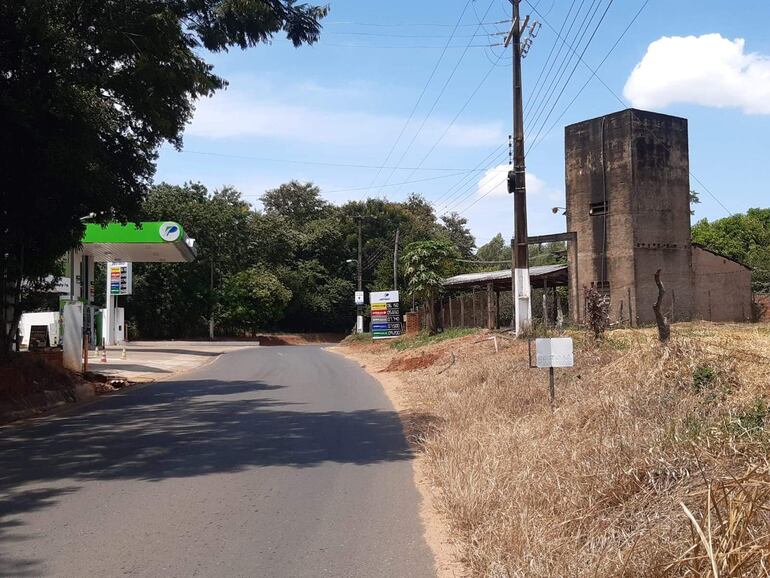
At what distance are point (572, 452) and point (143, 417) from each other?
963cm

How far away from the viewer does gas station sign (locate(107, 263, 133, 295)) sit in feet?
128

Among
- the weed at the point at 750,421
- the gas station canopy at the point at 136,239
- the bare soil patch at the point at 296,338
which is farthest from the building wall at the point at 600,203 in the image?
the bare soil patch at the point at 296,338

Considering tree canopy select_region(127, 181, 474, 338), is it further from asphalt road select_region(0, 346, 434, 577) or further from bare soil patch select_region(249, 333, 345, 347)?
asphalt road select_region(0, 346, 434, 577)

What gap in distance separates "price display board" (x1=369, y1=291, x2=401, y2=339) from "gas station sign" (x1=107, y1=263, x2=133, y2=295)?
46.4 feet

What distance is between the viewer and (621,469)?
5.50 m

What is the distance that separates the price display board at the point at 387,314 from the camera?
143ft

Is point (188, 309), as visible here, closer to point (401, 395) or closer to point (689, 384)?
point (401, 395)

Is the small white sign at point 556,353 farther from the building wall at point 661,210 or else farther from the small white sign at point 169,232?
the small white sign at point 169,232

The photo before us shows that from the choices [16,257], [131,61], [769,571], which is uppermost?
[131,61]

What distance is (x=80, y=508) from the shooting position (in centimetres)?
701

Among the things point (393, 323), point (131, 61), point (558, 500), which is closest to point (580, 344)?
point (558, 500)

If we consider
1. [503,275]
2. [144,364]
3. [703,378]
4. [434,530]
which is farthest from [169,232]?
[434,530]

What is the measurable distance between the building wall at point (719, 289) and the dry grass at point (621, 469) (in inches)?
796

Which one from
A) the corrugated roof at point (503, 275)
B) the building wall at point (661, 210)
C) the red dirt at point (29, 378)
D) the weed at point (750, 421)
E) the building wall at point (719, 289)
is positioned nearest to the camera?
the weed at point (750, 421)
